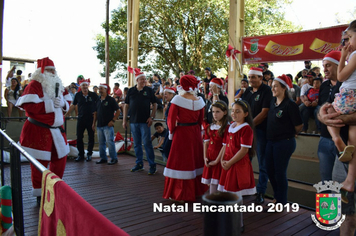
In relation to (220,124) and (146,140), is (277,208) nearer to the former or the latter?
(220,124)

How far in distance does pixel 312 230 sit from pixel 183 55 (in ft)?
60.0

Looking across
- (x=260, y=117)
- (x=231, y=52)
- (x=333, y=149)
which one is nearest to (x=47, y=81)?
(x=260, y=117)

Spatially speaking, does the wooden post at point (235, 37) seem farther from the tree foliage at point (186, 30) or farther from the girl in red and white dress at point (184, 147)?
the tree foliage at point (186, 30)

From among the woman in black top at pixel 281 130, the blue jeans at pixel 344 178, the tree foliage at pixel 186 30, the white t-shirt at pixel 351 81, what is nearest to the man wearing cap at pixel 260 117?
the woman in black top at pixel 281 130

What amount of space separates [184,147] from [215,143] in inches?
24.0

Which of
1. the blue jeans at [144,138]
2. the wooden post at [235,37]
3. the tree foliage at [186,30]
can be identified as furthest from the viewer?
the tree foliage at [186,30]

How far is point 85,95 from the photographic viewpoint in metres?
7.93

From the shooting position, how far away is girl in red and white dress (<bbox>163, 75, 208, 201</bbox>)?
4586mm

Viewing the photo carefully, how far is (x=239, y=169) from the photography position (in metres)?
3.63

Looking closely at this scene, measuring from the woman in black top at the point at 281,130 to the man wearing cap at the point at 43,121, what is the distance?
317cm

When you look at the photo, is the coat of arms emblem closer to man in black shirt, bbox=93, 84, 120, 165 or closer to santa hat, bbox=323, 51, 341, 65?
santa hat, bbox=323, 51, 341, 65

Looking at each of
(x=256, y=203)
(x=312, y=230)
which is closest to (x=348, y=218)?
(x=312, y=230)

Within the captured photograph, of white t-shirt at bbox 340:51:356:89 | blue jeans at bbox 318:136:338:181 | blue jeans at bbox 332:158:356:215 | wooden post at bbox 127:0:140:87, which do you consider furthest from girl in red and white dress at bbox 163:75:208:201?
wooden post at bbox 127:0:140:87

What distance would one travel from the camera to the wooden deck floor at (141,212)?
358 cm
